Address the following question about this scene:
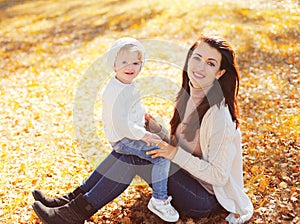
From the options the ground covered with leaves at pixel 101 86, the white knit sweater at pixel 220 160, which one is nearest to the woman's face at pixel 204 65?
the white knit sweater at pixel 220 160

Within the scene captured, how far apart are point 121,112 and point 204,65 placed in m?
0.75

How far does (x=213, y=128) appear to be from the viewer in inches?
115

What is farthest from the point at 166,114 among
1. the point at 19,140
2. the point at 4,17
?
the point at 4,17

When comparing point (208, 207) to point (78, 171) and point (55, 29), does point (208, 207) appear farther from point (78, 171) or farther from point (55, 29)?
point (55, 29)

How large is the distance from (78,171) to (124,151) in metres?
1.38

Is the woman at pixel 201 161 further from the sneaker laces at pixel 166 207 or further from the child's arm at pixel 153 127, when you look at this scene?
the child's arm at pixel 153 127

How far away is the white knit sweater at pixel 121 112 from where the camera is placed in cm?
301

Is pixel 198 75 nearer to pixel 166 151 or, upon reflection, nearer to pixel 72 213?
pixel 166 151

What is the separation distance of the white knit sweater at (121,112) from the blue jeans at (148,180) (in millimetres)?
209

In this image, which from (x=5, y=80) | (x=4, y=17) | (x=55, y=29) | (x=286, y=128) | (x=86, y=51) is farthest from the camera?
(x=4, y=17)

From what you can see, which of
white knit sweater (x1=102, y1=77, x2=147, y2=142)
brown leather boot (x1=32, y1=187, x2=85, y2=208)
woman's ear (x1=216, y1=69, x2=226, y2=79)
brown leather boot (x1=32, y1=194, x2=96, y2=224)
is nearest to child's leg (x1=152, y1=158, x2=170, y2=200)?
white knit sweater (x1=102, y1=77, x2=147, y2=142)

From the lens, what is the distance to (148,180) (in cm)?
321

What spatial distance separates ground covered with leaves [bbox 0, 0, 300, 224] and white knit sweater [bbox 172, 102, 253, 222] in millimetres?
341

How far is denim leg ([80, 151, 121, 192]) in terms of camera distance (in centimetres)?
321
